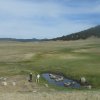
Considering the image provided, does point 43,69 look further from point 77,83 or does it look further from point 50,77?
point 77,83

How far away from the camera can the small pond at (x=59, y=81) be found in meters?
63.6

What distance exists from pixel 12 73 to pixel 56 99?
149 ft

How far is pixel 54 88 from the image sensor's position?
5972cm

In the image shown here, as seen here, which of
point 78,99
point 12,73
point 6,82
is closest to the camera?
point 78,99

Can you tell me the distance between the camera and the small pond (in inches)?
2504

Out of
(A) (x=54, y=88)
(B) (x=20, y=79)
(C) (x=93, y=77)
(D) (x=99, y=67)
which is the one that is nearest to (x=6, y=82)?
(B) (x=20, y=79)

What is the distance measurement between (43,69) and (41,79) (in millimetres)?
10952

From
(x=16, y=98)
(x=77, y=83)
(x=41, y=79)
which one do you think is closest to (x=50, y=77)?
(x=41, y=79)

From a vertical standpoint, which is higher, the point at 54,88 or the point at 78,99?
the point at 78,99

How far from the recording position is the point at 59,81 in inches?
2653

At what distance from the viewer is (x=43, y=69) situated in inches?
3132

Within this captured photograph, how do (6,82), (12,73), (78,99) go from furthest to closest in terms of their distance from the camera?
(12,73)
(6,82)
(78,99)

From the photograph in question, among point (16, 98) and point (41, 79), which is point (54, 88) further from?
point (16, 98)

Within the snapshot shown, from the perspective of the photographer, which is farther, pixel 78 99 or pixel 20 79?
pixel 20 79
